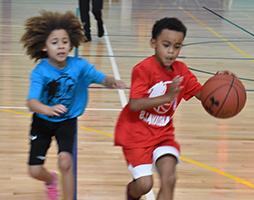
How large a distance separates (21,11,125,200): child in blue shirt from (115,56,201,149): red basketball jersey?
24 cm

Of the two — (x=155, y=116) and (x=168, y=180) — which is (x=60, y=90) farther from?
(x=168, y=180)

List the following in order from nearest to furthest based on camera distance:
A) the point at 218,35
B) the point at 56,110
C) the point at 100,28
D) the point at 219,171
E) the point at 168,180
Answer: the point at 56,110 < the point at 168,180 < the point at 219,171 < the point at 100,28 < the point at 218,35

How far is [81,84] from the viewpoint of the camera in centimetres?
374

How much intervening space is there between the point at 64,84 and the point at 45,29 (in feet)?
1.20

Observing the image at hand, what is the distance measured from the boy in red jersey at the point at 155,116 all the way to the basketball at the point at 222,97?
0.23 meters

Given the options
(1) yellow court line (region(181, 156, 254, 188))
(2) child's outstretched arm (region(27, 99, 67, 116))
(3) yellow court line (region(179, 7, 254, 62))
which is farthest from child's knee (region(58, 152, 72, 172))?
(3) yellow court line (region(179, 7, 254, 62))

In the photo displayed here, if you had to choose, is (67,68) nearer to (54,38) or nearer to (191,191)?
(54,38)

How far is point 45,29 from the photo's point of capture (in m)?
3.68

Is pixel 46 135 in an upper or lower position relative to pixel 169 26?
lower

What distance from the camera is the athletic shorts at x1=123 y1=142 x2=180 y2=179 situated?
3.51 metres

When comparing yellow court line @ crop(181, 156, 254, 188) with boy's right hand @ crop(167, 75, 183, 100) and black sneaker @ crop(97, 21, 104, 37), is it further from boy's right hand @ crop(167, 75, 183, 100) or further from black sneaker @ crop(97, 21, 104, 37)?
black sneaker @ crop(97, 21, 104, 37)

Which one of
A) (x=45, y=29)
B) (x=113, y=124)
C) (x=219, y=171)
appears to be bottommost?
(x=113, y=124)

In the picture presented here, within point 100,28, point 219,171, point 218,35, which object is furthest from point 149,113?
point 218,35

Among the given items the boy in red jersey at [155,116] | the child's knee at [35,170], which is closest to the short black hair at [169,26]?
the boy in red jersey at [155,116]
